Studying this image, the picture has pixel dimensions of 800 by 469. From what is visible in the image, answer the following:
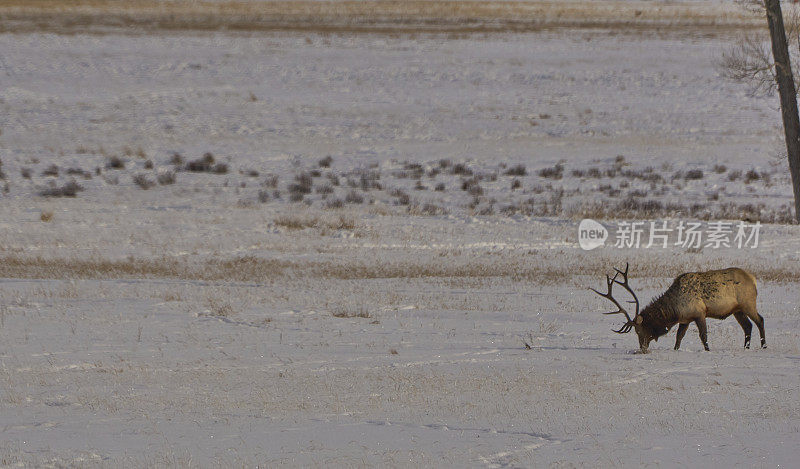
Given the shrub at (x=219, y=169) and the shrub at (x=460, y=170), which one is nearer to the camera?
the shrub at (x=219, y=169)

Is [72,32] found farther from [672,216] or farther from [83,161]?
[672,216]

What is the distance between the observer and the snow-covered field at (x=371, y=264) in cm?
779

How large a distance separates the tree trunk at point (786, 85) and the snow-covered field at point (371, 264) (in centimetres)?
173

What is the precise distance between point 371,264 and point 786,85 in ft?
36.9

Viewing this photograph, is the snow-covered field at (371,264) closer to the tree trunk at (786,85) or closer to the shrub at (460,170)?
the shrub at (460,170)

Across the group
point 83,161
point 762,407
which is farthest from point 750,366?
point 83,161

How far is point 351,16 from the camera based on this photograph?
67938mm

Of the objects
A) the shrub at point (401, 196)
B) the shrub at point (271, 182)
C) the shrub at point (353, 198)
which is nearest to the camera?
the shrub at point (401, 196)

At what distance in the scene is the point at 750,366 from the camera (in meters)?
9.66

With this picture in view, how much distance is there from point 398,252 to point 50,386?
10.1m

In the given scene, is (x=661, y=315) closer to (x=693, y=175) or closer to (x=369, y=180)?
(x=369, y=180)

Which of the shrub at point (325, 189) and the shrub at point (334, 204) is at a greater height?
the shrub at point (325, 189)

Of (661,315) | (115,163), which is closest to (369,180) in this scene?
(115,163)

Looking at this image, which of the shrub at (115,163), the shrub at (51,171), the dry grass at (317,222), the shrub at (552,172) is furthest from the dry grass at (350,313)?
the shrub at (115,163)
